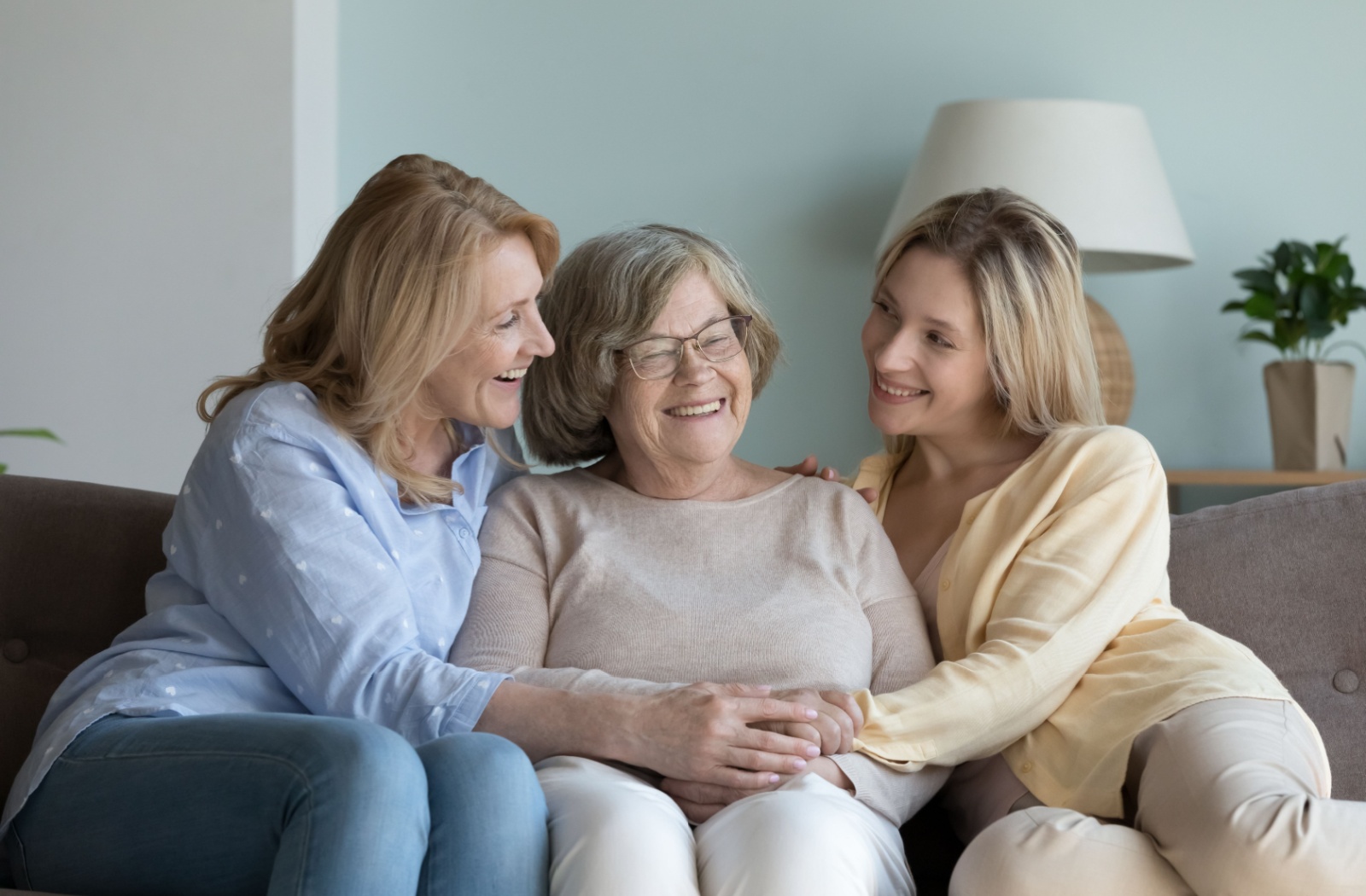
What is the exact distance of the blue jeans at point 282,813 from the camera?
1.11 metres

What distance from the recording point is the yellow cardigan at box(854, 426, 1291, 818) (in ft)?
4.62

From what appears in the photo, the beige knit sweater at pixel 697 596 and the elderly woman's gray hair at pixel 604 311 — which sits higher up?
the elderly woman's gray hair at pixel 604 311

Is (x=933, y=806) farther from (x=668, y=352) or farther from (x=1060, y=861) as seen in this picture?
(x=668, y=352)

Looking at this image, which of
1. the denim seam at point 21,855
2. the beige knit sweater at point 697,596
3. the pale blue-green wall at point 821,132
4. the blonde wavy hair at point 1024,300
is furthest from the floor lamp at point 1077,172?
the denim seam at point 21,855

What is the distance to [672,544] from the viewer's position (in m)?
1.62

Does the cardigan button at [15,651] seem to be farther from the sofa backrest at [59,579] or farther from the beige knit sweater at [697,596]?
the beige knit sweater at [697,596]

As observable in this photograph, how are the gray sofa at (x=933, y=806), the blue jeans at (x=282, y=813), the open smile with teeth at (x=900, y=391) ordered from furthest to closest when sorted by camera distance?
the open smile with teeth at (x=900, y=391) → the gray sofa at (x=933, y=806) → the blue jeans at (x=282, y=813)

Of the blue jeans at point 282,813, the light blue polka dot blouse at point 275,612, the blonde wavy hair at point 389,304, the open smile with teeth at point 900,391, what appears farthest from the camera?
the open smile with teeth at point 900,391

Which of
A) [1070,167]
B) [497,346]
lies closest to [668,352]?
[497,346]

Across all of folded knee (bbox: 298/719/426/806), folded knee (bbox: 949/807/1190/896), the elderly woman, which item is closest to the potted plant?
the elderly woman

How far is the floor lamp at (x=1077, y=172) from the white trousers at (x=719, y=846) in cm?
163

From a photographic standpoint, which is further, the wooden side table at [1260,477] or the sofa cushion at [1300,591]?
the wooden side table at [1260,477]

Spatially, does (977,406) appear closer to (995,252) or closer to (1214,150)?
(995,252)

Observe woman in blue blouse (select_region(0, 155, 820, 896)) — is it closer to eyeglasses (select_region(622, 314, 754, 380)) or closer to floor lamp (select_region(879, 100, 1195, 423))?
eyeglasses (select_region(622, 314, 754, 380))
